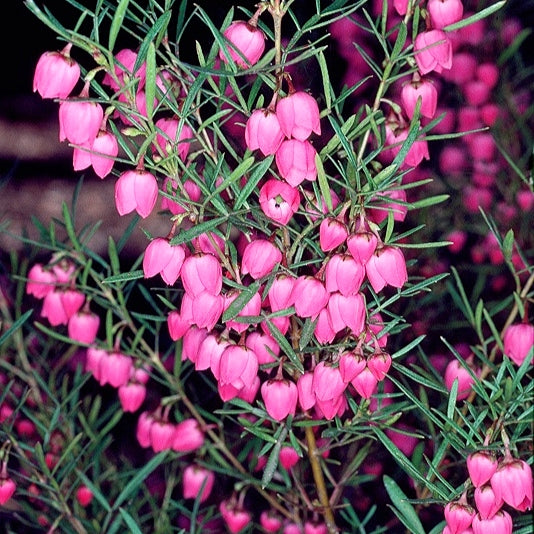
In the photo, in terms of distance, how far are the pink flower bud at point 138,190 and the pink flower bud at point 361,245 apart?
20cm

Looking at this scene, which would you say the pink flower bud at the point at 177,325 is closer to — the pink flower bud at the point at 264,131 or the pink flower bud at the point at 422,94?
the pink flower bud at the point at 264,131

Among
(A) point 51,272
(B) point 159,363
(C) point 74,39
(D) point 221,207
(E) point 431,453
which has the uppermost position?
(C) point 74,39

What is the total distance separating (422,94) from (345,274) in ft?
0.91

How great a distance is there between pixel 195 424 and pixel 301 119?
57 cm

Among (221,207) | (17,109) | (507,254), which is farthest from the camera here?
(17,109)

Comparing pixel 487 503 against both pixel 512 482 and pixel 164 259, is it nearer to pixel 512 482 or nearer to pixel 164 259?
pixel 512 482

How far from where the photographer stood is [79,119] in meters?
0.78

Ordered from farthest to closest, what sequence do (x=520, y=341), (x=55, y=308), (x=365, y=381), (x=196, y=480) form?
(x=196, y=480)
(x=55, y=308)
(x=520, y=341)
(x=365, y=381)

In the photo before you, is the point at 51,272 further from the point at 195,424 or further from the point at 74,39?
the point at 74,39

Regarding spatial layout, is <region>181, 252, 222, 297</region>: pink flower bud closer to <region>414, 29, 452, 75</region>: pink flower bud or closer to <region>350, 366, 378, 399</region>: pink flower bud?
<region>350, 366, 378, 399</region>: pink flower bud

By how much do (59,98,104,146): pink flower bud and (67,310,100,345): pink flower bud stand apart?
1.40 feet

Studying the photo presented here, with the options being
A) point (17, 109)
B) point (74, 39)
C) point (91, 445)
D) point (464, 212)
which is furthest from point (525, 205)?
point (17, 109)

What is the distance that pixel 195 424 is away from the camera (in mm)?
1188

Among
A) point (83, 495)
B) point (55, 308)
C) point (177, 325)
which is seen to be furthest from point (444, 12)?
point (83, 495)
